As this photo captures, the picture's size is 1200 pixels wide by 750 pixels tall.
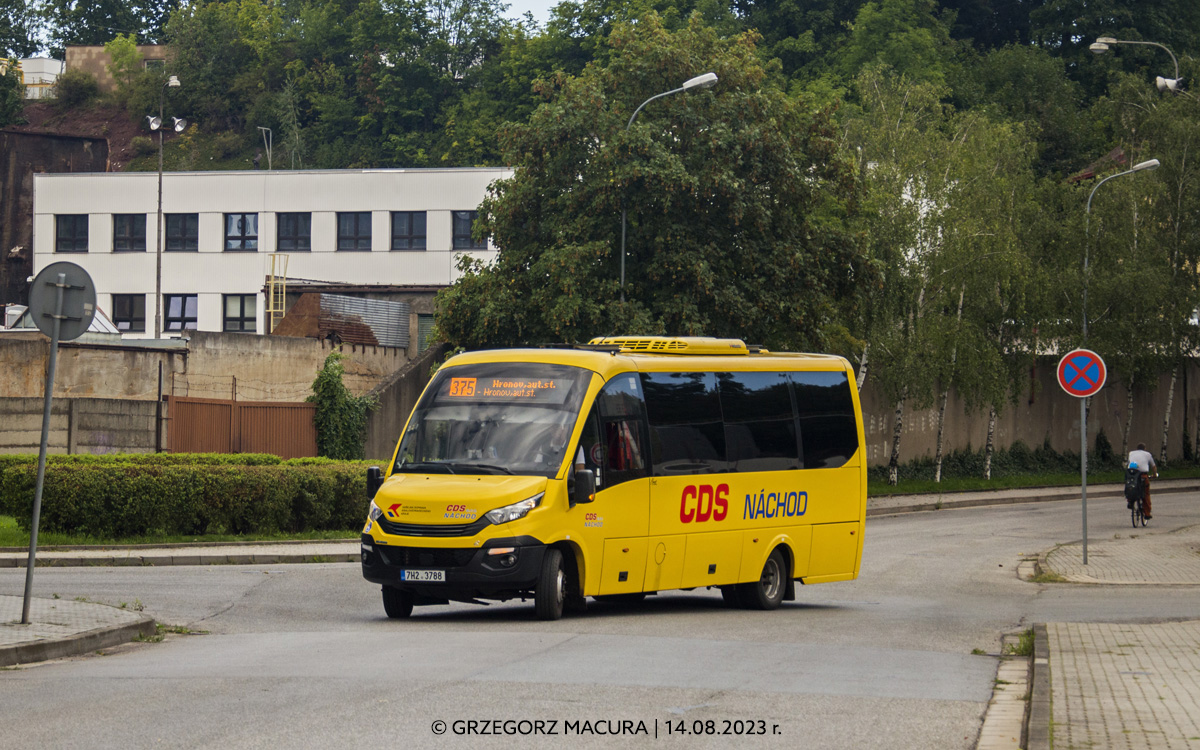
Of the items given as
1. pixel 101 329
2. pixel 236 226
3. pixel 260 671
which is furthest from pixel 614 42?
pixel 236 226

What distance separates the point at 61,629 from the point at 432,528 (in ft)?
11.2

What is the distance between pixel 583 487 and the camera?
46.2 feet

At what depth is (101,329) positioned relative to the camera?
48.1 m

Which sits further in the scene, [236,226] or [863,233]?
[236,226]

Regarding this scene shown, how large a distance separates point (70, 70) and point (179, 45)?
32.4 ft

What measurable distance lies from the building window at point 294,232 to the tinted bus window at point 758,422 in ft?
175

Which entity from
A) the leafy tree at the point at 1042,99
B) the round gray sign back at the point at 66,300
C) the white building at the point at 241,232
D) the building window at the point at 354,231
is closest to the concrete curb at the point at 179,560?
the round gray sign back at the point at 66,300

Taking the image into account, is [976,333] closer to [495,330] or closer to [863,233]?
[863,233]

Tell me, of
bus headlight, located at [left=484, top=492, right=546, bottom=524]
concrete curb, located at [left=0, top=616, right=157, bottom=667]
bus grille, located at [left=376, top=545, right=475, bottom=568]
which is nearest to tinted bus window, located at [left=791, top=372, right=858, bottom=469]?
bus headlight, located at [left=484, top=492, right=546, bottom=524]

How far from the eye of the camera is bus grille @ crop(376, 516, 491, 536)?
13.5 meters

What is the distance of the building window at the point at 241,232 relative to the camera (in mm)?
68062

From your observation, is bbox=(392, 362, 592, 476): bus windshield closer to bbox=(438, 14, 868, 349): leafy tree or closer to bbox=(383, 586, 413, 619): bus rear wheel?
bbox=(383, 586, 413, 619): bus rear wheel

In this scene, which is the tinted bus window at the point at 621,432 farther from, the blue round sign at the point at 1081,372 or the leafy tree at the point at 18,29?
the leafy tree at the point at 18,29

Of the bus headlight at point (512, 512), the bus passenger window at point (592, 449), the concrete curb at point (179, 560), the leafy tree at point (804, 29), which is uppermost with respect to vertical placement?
the leafy tree at point (804, 29)
